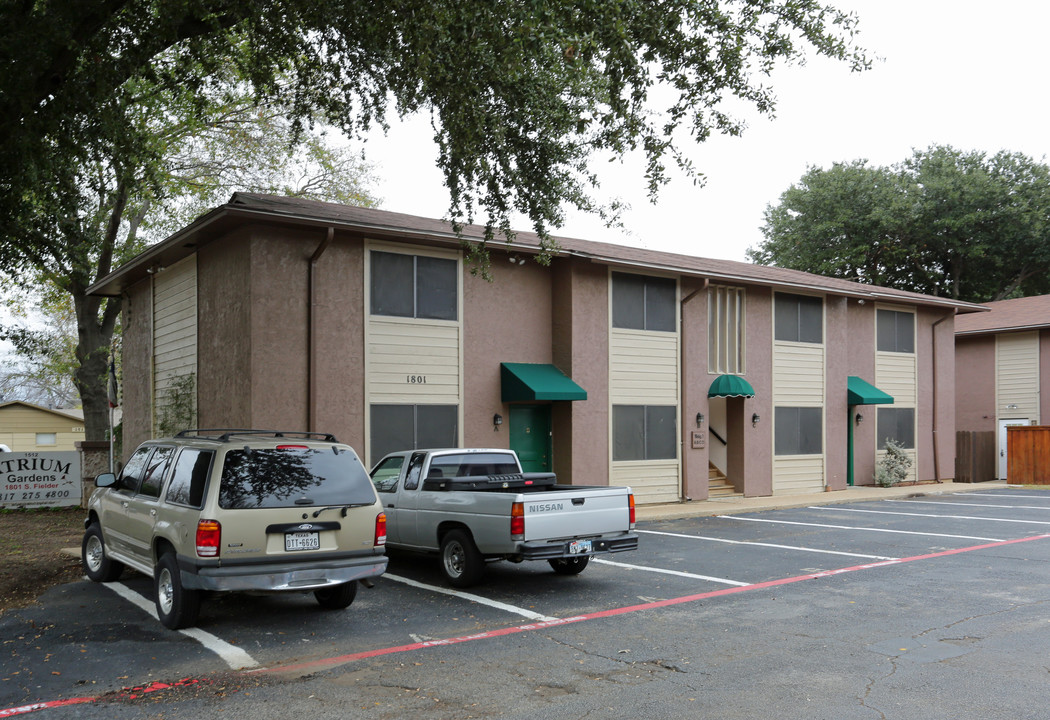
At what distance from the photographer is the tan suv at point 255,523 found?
7273 mm

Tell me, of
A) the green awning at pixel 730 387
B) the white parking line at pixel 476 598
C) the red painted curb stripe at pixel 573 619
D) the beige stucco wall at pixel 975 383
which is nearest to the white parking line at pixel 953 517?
the green awning at pixel 730 387

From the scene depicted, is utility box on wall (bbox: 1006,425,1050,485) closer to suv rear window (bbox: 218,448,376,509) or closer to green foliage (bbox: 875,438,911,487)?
green foliage (bbox: 875,438,911,487)

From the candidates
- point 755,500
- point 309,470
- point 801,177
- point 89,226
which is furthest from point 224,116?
point 801,177

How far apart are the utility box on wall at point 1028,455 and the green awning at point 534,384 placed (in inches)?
696

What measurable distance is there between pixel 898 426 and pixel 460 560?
1937 centimetres

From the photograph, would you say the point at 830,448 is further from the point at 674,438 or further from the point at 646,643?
the point at 646,643

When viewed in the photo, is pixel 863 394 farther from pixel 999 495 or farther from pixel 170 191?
pixel 170 191

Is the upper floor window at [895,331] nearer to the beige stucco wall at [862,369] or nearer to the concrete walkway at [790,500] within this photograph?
the beige stucco wall at [862,369]

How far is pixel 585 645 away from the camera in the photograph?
282 inches

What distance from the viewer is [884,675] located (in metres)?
6.21

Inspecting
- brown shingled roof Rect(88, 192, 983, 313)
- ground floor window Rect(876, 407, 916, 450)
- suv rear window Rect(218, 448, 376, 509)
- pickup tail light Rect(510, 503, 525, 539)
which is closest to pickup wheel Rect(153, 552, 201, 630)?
suv rear window Rect(218, 448, 376, 509)

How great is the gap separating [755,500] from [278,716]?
16.2 metres

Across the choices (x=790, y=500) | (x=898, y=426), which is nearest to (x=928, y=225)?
(x=898, y=426)

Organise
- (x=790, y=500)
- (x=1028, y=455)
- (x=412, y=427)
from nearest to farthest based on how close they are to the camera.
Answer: (x=412, y=427)
(x=790, y=500)
(x=1028, y=455)
